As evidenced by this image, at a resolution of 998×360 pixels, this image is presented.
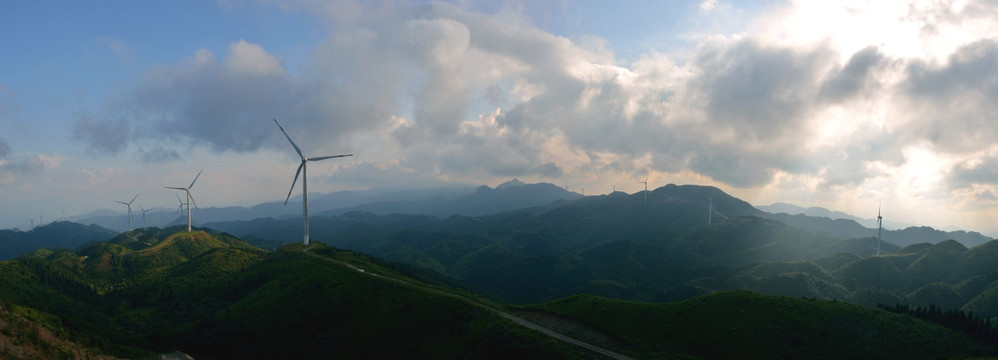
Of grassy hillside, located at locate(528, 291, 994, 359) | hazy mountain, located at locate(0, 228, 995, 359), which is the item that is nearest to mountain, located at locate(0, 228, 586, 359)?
hazy mountain, located at locate(0, 228, 995, 359)

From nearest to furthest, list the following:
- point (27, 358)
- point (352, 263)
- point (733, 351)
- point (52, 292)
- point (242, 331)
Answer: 1. point (27, 358)
2. point (733, 351)
3. point (242, 331)
4. point (52, 292)
5. point (352, 263)

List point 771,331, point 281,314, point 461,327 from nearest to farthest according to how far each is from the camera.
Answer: point 461,327 → point 771,331 → point 281,314

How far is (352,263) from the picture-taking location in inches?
6407

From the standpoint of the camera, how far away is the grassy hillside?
84250mm

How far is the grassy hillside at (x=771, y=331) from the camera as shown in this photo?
84.2 metres

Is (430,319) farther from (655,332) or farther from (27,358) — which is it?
(27,358)

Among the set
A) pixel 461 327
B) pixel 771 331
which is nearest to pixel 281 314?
pixel 461 327

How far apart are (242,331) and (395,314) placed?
Result: 42.2 m

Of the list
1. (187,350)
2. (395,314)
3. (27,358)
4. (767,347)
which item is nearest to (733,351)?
(767,347)

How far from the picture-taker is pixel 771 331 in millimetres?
89125

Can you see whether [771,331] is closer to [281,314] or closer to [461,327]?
[461,327]

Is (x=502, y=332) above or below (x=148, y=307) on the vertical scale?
above

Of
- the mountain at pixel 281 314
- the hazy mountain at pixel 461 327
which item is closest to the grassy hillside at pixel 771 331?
the hazy mountain at pixel 461 327

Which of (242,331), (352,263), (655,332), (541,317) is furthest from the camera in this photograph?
(352,263)
